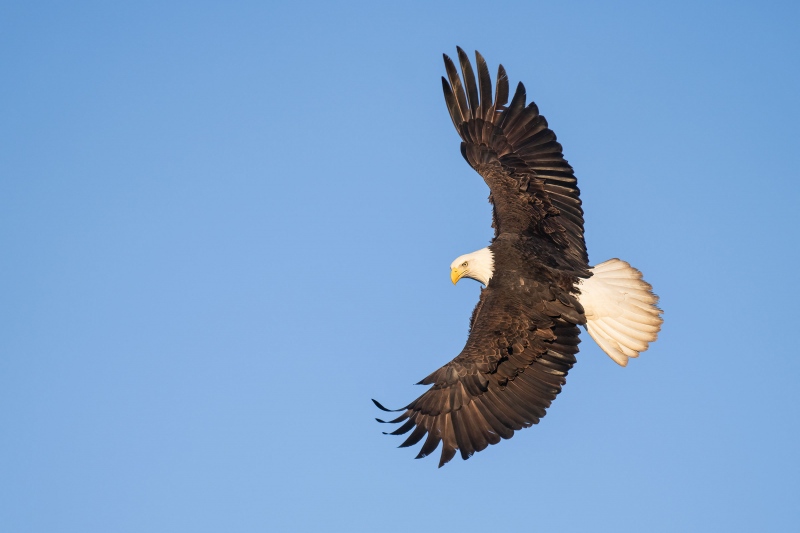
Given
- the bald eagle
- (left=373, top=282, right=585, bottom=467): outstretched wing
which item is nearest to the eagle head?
the bald eagle

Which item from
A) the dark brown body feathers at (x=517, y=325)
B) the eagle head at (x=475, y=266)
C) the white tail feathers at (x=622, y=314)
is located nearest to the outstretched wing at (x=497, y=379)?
the dark brown body feathers at (x=517, y=325)

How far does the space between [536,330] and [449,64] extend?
9.39ft

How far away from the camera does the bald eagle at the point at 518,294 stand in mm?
8828

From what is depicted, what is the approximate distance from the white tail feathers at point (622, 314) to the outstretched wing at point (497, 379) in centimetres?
76

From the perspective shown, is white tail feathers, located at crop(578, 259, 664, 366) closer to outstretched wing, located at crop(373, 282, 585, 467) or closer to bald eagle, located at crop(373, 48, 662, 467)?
bald eagle, located at crop(373, 48, 662, 467)

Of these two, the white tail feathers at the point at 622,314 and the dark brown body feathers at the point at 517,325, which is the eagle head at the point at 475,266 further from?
the white tail feathers at the point at 622,314

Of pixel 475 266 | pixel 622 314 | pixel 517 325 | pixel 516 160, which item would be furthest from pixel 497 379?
pixel 516 160

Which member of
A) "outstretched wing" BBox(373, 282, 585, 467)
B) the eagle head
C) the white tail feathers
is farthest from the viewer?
the white tail feathers

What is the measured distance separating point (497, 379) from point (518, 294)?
753 millimetres

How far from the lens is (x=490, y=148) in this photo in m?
10.4

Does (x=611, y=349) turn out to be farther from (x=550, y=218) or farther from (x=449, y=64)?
(x=449, y=64)

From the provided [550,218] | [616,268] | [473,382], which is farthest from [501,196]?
[473,382]

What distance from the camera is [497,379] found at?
29.2 ft

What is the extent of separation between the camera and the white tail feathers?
9711 millimetres
